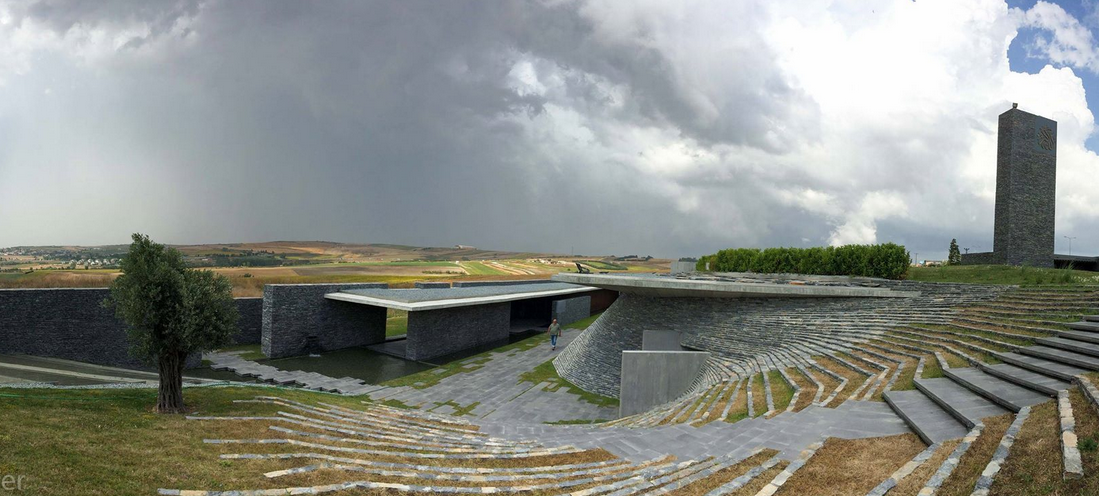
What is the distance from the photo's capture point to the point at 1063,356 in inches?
287

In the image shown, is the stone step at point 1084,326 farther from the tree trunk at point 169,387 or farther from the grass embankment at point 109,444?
the tree trunk at point 169,387

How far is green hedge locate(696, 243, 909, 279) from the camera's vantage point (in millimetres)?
19594

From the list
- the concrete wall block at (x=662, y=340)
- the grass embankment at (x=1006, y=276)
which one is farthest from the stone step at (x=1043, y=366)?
the grass embankment at (x=1006, y=276)

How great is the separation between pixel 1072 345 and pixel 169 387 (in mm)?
16197

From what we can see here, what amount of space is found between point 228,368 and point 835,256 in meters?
26.6

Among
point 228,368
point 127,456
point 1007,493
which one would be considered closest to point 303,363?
point 228,368

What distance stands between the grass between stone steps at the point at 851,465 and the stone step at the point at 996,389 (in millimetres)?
1378

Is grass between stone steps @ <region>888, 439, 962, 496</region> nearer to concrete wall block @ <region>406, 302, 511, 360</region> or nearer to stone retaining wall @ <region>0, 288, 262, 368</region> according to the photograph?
concrete wall block @ <region>406, 302, 511, 360</region>

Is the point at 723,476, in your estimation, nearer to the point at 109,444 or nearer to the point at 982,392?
the point at 982,392

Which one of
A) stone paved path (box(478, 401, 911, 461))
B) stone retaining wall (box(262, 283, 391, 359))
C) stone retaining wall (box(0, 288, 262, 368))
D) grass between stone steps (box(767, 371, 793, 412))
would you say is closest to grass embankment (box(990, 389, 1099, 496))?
stone paved path (box(478, 401, 911, 461))

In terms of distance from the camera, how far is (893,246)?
19.6 m

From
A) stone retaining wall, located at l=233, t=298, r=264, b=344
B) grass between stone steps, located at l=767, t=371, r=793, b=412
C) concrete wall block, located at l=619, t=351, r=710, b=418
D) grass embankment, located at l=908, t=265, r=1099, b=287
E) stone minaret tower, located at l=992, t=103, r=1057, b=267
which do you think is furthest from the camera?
stone minaret tower, located at l=992, t=103, r=1057, b=267

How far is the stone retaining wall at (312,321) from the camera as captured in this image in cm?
1973

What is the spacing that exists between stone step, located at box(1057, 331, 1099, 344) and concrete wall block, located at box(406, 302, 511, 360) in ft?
62.0
